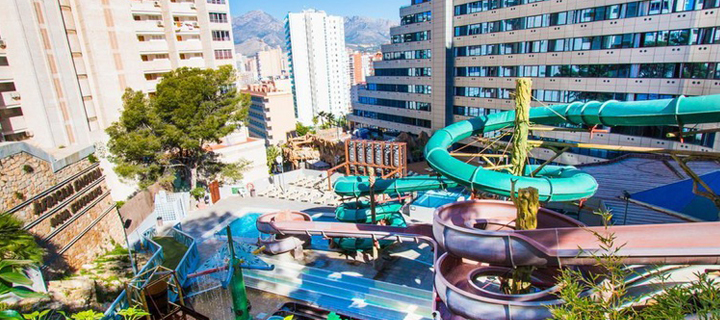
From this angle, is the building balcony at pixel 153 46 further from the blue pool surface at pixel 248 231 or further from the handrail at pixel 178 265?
the blue pool surface at pixel 248 231

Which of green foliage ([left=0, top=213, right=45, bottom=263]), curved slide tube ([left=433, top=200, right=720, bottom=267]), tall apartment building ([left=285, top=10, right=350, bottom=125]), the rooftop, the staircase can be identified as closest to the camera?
curved slide tube ([left=433, top=200, right=720, bottom=267])

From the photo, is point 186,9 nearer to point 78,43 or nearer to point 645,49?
point 78,43

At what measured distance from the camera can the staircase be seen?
47.2ft

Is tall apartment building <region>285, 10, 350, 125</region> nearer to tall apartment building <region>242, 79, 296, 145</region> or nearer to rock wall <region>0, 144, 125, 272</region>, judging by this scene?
tall apartment building <region>242, 79, 296, 145</region>

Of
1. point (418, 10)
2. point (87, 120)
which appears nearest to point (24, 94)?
point (87, 120)

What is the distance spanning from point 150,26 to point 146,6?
6.44 ft

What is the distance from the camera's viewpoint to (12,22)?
25672mm

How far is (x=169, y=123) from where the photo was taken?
2850cm

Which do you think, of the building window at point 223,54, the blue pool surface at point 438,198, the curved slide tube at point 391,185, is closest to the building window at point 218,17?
the building window at point 223,54

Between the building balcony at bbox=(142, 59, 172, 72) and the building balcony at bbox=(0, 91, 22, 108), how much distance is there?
35.2 feet

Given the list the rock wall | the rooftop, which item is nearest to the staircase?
the rock wall

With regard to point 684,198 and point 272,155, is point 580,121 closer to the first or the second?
point 684,198

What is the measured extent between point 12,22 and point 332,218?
2684cm

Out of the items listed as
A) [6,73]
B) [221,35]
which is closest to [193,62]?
[221,35]
